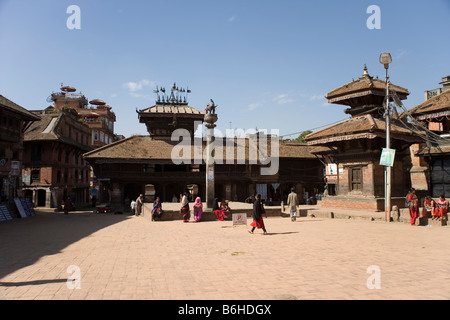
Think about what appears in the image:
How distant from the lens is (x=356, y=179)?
74.0 ft

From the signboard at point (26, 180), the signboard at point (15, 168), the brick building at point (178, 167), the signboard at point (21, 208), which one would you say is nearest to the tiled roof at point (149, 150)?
the brick building at point (178, 167)

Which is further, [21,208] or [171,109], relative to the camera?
[171,109]

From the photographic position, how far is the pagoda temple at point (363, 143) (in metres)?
21.2

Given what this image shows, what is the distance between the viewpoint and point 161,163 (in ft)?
110

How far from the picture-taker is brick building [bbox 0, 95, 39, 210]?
77.6 ft

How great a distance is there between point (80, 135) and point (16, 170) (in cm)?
1937

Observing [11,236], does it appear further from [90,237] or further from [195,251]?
[195,251]

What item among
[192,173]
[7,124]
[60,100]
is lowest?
[192,173]

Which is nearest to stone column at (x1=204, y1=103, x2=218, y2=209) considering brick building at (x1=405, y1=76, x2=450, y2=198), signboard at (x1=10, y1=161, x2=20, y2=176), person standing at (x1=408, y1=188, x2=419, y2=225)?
person standing at (x1=408, y1=188, x2=419, y2=225)

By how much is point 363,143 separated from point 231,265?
17.3 meters

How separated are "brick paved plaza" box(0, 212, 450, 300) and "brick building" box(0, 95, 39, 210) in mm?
14185

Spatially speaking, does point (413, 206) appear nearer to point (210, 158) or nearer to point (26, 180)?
point (210, 158)

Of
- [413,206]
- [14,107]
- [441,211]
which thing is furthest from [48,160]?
[441,211]
